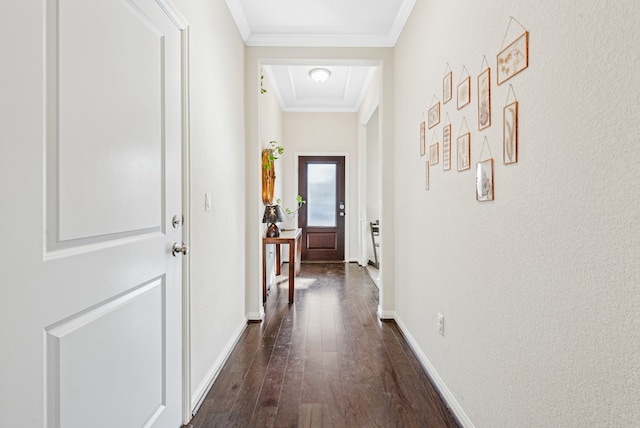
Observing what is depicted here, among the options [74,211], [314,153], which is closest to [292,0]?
[74,211]

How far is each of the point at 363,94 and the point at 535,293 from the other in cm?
469

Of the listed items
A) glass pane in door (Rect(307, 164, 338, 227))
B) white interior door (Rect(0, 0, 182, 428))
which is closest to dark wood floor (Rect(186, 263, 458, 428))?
white interior door (Rect(0, 0, 182, 428))

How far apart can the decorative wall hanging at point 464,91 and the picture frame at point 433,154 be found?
380 millimetres

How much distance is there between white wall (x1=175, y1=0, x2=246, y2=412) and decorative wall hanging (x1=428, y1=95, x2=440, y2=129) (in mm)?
1397

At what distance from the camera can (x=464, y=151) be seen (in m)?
1.73

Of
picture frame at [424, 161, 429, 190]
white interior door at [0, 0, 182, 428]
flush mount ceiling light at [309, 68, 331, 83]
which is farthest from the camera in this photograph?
flush mount ceiling light at [309, 68, 331, 83]

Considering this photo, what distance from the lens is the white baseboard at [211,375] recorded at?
6.03ft

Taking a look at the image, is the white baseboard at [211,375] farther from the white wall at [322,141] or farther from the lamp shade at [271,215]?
the white wall at [322,141]

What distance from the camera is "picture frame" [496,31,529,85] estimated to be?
120 centimetres

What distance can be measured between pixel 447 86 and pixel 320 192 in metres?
4.44

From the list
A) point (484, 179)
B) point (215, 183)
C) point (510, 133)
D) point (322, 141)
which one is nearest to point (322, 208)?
point (322, 141)

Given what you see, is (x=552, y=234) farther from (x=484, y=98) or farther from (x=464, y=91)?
(x=464, y=91)

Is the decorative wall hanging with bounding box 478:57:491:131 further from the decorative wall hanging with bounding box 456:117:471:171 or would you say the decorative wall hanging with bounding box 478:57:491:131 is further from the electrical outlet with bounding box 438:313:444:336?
the electrical outlet with bounding box 438:313:444:336

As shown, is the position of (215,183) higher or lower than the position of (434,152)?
lower
